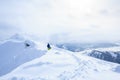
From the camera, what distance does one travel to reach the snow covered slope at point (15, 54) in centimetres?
5886

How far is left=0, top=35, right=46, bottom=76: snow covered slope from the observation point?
5886 cm

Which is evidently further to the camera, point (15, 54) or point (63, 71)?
point (15, 54)

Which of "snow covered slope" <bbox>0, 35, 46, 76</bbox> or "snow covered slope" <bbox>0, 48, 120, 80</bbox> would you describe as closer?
"snow covered slope" <bbox>0, 48, 120, 80</bbox>

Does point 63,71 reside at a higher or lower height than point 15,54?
higher

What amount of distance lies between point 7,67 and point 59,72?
23525 millimetres

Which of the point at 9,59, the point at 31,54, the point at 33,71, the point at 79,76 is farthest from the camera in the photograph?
the point at 9,59

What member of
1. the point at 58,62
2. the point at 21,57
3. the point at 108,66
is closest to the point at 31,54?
the point at 21,57

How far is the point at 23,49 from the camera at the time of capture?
69188 millimetres

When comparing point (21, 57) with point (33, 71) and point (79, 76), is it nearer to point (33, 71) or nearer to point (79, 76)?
point (33, 71)

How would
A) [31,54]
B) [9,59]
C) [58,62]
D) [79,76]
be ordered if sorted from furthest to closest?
1. [9,59]
2. [31,54]
3. [58,62]
4. [79,76]

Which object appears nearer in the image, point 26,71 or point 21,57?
point 26,71

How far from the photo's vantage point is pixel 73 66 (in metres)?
44.2

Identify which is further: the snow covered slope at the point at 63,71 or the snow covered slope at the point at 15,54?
the snow covered slope at the point at 15,54

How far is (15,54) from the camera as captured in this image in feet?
225
